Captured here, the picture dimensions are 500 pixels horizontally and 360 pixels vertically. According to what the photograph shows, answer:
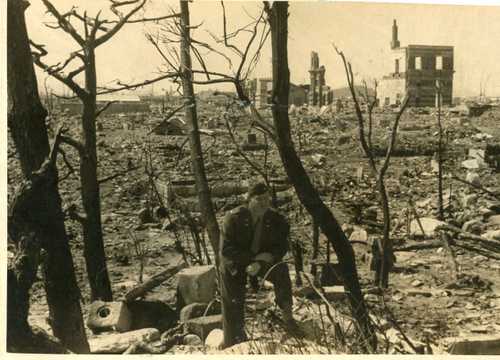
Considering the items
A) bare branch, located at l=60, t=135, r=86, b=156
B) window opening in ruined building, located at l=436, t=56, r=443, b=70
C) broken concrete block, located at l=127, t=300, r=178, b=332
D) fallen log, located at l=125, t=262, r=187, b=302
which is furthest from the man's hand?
window opening in ruined building, located at l=436, t=56, r=443, b=70

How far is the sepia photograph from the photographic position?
3512 millimetres

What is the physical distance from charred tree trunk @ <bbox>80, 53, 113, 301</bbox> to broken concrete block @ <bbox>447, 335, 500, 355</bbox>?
268cm

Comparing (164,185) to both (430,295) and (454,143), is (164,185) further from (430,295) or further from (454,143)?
(454,143)

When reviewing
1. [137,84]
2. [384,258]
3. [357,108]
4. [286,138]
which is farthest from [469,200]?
[137,84]

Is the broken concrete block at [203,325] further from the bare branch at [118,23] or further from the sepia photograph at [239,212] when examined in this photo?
the bare branch at [118,23]

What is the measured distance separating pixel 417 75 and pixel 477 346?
6.69 m

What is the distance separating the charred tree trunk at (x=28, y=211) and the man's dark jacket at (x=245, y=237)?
3.52 feet

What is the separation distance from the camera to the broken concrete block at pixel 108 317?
421cm

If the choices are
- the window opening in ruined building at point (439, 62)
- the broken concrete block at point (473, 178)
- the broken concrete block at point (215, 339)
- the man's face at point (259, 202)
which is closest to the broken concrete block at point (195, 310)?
the broken concrete block at point (215, 339)

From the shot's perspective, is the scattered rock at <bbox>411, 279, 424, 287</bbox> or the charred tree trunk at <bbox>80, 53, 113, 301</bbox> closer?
the charred tree trunk at <bbox>80, 53, 113, 301</bbox>

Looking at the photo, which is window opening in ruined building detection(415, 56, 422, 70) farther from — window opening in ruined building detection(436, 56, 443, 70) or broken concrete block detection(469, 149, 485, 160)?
window opening in ruined building detection(436, 56, 443, 70)

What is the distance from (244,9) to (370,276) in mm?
2498

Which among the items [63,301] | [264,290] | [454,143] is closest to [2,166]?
[63,301]

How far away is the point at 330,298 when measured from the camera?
4387 millimetres
